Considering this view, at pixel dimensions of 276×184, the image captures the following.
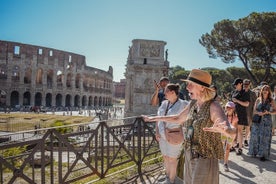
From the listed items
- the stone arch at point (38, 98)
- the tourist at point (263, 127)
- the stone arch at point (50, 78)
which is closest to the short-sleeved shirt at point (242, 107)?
the tourist at point (263, 127)

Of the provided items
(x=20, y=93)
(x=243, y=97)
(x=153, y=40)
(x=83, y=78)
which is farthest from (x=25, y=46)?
(x=243, y=97)

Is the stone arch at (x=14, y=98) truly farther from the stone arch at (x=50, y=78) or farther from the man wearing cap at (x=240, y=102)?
the man wearing cap at (x=240, y=102)

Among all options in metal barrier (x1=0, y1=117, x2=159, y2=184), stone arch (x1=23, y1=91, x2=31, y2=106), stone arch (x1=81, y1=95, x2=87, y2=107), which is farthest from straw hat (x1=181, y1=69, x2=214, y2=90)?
stone arch (x1=81, y1=95, x2=87, y2=107)

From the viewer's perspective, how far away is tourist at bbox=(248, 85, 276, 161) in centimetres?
526

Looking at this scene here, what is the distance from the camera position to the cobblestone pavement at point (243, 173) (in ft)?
13.6

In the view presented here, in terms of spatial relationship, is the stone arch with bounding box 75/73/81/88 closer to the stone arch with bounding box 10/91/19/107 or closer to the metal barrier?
the stone arch with bounding box 10/91/19/107

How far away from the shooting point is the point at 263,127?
538cm

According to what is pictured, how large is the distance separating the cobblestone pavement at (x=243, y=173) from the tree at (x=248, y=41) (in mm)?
17576

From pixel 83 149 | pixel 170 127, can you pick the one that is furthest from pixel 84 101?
pixel 170 127

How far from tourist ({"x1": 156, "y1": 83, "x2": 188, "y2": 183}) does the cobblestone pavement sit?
0.36 metres

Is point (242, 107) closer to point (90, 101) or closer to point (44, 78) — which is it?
point (44, 78)

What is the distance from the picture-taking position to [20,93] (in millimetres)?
43281

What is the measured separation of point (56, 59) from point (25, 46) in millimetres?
6076

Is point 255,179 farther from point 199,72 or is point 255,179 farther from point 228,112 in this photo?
point 199,72
